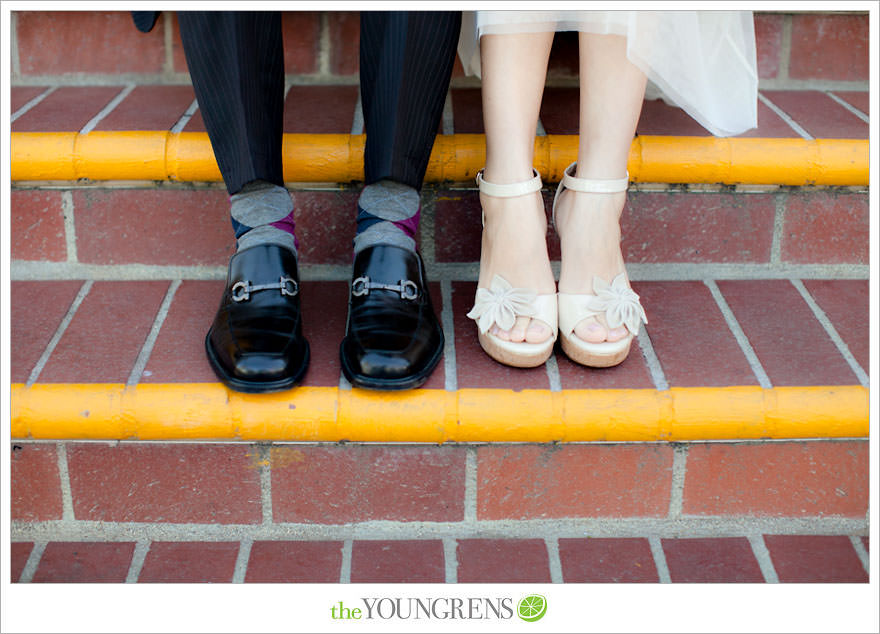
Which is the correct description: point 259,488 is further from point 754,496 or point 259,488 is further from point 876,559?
point 876,559

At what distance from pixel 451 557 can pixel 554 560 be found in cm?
13

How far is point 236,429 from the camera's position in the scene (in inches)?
33.1

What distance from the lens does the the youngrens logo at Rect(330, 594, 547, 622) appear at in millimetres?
827

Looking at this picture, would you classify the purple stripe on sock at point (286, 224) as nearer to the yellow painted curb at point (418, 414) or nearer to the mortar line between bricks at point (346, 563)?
the yellow painted curb at point (418, 414)

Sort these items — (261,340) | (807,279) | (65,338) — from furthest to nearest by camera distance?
(807,279) → (65,338) → (261,340)

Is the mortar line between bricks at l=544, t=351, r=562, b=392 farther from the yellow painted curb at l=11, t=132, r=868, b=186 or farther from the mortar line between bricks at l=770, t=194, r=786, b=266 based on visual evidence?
the mortar line between bricks at l=770, t=194, r=786, b=266

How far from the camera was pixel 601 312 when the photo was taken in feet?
2.94

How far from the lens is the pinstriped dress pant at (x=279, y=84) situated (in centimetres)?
84

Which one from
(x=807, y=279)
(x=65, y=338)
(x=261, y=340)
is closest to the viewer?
(x=261, y=340)

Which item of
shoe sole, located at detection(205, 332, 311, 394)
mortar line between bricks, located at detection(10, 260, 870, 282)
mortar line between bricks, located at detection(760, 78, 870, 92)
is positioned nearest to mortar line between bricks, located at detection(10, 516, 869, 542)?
shoe sole, located at detection(205, 332, 311, 394)

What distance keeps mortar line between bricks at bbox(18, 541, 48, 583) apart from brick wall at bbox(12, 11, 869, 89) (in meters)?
0.75

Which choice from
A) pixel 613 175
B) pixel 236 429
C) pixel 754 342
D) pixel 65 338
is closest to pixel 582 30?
pixel 613 175

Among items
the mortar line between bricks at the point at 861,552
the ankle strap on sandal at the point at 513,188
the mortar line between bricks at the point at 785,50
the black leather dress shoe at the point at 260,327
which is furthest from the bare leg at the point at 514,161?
the mortar line between bricks at the point at 785,50

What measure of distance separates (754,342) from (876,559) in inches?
11.0
